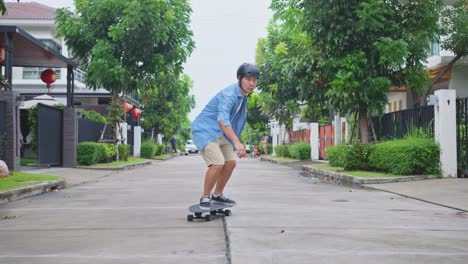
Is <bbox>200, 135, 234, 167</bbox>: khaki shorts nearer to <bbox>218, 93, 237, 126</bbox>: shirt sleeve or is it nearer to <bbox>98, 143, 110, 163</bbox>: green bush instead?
<bbox>218, 93, 237, 126</bbox>: shirt sleeve

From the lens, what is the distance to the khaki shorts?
7016 mm

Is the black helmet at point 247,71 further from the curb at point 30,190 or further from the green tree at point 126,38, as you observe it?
the green tree at point 126,38

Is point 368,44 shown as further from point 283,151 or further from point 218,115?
point 283,151

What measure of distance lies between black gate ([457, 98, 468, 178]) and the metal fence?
0.83 meters

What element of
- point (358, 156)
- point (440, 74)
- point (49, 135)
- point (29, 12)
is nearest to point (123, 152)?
point (49, 135)

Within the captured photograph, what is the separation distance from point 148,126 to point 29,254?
44387 mm

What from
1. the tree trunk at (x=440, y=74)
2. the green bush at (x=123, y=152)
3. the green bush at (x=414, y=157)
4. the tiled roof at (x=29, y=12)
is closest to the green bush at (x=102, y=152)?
the green bush at (x=123, y=152)

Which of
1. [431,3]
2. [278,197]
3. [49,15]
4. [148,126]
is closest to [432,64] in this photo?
[431,3]

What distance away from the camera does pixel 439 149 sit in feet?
47.7

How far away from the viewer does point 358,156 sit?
56.3 ft

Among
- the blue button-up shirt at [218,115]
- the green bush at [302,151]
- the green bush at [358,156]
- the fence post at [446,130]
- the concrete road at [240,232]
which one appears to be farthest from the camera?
the green bush at [302,151]

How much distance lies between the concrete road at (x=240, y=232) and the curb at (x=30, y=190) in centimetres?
39

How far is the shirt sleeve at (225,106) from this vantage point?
694 centimetres

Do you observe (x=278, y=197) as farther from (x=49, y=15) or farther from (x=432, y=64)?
(x=49, y=15)
